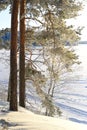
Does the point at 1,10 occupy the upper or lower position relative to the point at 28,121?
upper

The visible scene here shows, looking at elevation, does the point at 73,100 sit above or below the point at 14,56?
below

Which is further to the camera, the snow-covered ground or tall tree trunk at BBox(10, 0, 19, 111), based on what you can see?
the snow-covered ground

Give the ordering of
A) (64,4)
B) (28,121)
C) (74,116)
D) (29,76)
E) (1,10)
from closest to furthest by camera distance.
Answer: (28,121)
(64,4)
(1,10)
(29,76)
(74,116)

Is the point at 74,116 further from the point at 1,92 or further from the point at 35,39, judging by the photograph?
the point at 35,39

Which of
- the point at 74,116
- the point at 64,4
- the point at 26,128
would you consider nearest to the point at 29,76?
the point at 64,4

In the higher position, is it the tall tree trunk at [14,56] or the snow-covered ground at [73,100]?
the tall tree trunk at [14,56]

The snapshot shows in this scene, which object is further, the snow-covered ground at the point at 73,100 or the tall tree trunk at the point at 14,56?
the snow-covered ground at the point at 73,100

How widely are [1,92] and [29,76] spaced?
397cm

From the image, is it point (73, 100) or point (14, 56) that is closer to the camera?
point (14, 56)

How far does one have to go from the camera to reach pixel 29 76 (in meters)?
17.8

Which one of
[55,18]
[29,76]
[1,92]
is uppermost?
[55,18]

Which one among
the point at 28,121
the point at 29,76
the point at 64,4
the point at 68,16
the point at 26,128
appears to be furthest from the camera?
the point at 29,76

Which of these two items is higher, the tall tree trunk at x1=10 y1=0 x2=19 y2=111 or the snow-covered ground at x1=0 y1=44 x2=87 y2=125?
the tall tree trunk at x1=10 y1=0 x2=19 y2=111

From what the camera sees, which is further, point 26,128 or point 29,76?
point 29,76
